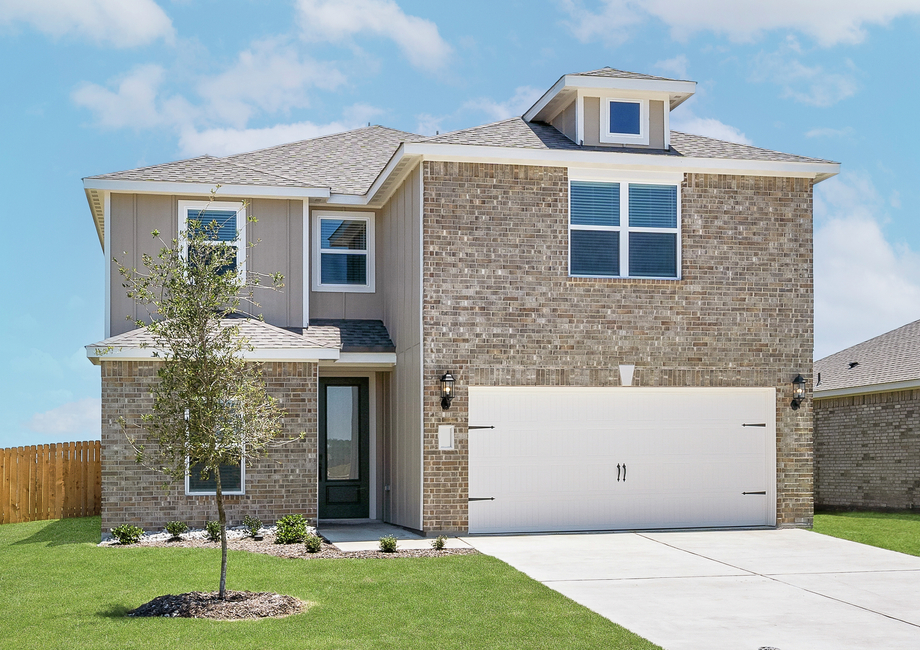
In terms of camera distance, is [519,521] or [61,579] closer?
[61,579]

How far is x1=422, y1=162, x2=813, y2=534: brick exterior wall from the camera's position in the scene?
14797mm

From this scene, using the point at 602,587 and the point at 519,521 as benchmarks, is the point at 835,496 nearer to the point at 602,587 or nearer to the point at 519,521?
the point at 519,521

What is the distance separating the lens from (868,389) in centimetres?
2050

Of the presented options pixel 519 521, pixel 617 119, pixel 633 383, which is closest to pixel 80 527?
pixel 519 521

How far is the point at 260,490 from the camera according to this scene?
598 inches

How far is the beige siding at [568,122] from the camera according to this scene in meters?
16.3

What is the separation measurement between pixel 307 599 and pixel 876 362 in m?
16.7

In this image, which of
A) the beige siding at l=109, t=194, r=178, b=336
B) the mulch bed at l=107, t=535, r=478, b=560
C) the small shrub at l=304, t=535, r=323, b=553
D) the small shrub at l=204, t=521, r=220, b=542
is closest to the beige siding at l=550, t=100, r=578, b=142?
the beige siding at l=109, t=194, r=178, b=336

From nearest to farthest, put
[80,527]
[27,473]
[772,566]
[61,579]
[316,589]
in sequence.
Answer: [316,589], [61,579], [772,566], [80,527], [27,473]

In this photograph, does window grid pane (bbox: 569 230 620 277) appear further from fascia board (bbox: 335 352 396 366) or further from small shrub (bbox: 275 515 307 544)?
small shrub (bbox: 275 515 307 544)

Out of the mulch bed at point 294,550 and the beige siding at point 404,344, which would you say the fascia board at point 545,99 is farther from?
the mulch bed at point 294,550

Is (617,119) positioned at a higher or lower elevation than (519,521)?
higher

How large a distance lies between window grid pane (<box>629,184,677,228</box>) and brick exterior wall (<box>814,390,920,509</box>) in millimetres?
7473

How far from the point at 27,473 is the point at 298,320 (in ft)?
22.7
